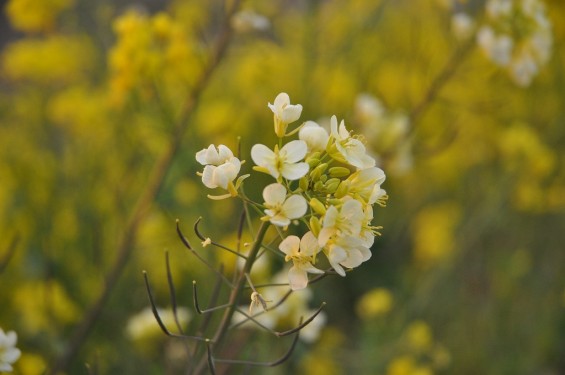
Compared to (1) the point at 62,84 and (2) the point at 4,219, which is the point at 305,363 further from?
(1) the point at 62,84

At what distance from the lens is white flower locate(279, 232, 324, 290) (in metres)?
0.70

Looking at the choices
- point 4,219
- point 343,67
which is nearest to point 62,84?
point 4,219

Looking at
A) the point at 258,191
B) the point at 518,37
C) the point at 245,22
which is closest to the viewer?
the point at 245,22

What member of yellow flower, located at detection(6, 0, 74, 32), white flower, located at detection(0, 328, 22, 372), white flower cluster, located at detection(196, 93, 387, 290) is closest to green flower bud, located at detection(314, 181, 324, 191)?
white flower cluster, located at detection(196, 93, 387, 290)

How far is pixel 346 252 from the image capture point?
0.70m

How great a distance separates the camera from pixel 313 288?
2113mm

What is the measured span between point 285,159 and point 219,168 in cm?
7

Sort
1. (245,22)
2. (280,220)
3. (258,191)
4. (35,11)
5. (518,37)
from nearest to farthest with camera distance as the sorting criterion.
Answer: (280,220) < (245,22) < (518,37) < (35,11) < (258,191)

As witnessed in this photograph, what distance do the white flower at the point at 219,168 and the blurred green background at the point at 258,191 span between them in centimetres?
63

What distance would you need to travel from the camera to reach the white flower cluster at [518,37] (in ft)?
4.75

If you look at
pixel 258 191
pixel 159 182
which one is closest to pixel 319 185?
pixel 159 182

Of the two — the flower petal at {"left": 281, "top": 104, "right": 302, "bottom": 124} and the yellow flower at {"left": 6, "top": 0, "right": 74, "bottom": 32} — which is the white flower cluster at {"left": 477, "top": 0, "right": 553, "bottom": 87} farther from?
the yellow flower at {"left": 6, "top": 0, "right": 74, "bottom": 32}

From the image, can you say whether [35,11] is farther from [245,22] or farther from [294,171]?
[294,171]

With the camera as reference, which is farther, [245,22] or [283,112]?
[245,22]
